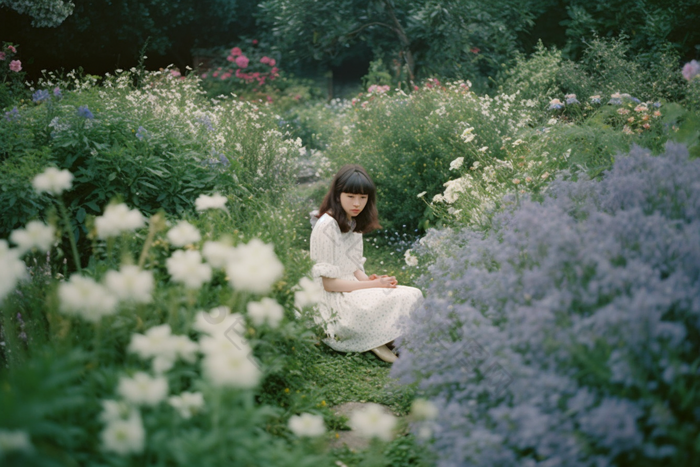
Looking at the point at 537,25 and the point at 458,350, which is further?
the point at 537,25

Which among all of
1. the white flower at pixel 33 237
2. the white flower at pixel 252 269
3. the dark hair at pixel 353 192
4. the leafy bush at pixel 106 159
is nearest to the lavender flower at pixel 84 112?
the leafy bush at pixel 106 159

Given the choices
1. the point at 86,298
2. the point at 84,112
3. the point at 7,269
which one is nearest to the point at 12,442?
the point at 86,298

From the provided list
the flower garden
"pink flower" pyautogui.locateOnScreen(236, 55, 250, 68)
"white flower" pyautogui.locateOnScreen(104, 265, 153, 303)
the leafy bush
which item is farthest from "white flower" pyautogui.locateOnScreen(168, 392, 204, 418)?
"pink flower" pyautogui.locateOnScreen(236, 55, 250, 68)

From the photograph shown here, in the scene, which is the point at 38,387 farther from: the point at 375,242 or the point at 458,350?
the point at 375,242

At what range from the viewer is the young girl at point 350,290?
11.3 feet

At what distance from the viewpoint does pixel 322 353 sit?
11.7ft

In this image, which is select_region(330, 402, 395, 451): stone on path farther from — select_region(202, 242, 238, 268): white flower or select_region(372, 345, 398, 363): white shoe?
select_region(202, 242, 238, 268): white flower

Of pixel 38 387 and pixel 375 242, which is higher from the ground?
pixel 38 387

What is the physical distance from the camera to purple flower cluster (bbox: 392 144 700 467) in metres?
1.49

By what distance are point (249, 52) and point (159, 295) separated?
9.96 meters

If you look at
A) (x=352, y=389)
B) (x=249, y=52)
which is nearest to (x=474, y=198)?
(x=352, y=389)

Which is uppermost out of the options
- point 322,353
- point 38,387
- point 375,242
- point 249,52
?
point 38,387

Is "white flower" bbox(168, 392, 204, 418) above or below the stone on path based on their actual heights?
above

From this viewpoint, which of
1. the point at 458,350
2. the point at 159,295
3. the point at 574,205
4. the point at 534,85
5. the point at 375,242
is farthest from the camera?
the point at 534,85
